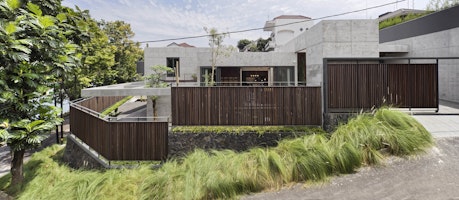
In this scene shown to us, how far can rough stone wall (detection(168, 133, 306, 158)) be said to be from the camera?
711 cm

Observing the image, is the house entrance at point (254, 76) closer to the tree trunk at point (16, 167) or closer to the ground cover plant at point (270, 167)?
the ground cover plant at point (270, 167)

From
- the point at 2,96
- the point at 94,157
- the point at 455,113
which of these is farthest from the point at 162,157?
the point at 455,113

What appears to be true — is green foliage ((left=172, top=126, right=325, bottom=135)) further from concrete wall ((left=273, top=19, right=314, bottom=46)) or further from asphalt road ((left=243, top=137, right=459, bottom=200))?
concrete wall ((left=273, top=19, right=314, bottom=46))

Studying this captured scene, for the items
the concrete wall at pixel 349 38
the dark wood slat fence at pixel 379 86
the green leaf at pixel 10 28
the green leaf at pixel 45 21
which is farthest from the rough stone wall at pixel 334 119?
the green leaf at pixel 10 28

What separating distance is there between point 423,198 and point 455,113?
5088mm

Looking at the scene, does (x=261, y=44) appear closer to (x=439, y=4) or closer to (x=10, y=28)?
(x=439, y=4)

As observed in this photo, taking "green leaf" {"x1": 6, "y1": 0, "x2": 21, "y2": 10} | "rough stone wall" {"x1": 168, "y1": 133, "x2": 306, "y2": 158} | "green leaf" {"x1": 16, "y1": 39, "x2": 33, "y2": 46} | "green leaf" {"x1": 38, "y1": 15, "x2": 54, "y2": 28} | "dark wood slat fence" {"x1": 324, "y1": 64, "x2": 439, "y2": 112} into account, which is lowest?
"rough stone wall" {"x1": 168, "y1": 133, "x2": 306, "y2": 158}

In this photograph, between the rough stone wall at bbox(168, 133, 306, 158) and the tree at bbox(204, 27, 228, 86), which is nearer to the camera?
the rough stone wall at bbox(168, 133, 306, 158)

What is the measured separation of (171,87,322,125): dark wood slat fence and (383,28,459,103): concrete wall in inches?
246

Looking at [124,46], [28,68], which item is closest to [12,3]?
[28,68]

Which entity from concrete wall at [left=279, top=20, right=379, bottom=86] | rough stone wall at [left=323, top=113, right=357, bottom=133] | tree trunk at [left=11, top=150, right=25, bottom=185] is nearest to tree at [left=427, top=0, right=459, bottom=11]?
concrete wall at [left=279, top=20, right=379, bottom=86]

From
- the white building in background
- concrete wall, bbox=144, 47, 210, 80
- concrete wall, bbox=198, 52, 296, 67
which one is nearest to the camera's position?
concrete wall, bbox=198, 52, 296, 67

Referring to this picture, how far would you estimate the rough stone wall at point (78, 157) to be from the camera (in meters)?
7.67

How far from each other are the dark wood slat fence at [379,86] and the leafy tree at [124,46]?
1919cm
